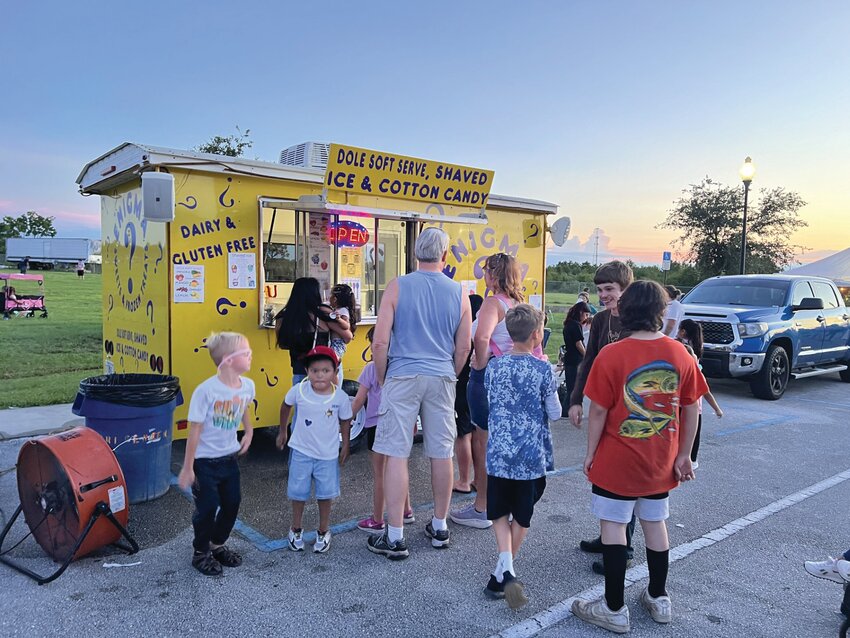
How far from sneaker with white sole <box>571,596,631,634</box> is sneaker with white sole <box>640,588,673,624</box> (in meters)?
0.13

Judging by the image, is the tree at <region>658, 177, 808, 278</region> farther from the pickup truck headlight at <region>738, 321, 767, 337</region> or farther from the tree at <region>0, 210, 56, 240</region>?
the tree at <region>0, 210, 56, 240</region>

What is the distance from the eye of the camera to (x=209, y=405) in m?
3.46

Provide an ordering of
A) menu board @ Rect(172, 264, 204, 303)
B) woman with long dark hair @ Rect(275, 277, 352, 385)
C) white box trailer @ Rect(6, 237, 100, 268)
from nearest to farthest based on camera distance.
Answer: woman with long dark hair @ Rect(275, 277, 352, 385) → menu board @ Rect(172, 264, 204, 303) → white box trailer @ Rect(6, 237, 100, 268)

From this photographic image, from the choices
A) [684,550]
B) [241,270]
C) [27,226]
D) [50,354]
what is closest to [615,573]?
[684,550]

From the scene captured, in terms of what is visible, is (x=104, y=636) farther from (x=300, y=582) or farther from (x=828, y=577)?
(x=828, y=577)

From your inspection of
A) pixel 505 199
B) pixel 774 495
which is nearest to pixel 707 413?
pixel 774 495

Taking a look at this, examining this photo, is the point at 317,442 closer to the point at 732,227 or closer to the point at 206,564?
the point at 206,564

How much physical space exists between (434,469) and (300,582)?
3.29 ft

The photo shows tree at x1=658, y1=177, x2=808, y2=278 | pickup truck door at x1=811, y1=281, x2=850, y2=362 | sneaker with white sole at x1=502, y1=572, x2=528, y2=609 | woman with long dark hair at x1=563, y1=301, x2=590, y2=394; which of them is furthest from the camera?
tree at x1=658, y1=177, x2=808, y2=278

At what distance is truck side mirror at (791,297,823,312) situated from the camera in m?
10.3

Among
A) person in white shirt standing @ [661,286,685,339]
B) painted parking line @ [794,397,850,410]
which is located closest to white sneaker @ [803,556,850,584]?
person in white shirt standing @ [661,286,685,339]

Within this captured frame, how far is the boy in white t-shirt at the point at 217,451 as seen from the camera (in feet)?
11.4

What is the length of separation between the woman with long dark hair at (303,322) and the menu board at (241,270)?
62 cm

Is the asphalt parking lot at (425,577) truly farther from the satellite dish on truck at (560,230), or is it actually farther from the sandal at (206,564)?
the satellite dish on truck at (560,230)
